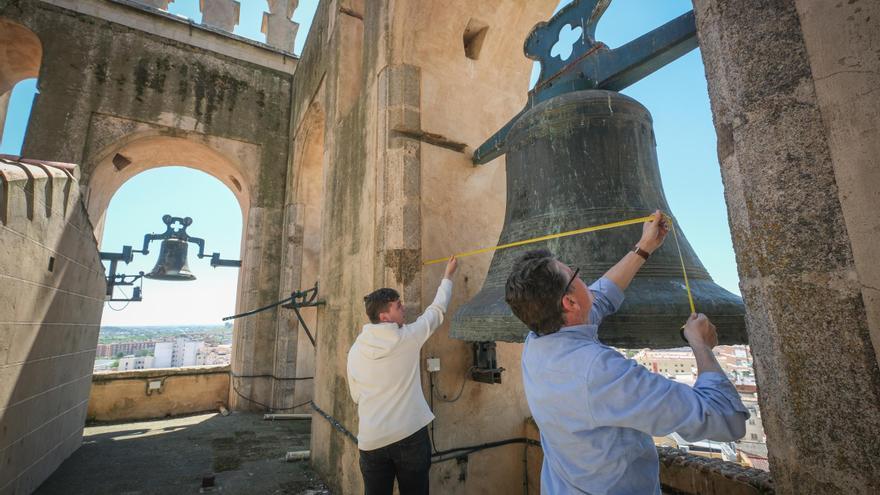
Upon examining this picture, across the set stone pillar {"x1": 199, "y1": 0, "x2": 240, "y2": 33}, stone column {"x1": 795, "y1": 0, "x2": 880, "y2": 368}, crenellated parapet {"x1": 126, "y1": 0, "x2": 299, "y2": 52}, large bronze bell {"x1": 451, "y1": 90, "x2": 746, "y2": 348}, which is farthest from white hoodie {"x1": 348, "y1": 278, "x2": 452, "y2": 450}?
stone pillar {"x1": 199, "y1": 0, "x2": 240, "y2": 33}

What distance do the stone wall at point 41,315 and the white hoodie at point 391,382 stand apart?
2466 millimetres

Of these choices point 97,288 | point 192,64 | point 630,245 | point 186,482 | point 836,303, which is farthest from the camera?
point 192,64

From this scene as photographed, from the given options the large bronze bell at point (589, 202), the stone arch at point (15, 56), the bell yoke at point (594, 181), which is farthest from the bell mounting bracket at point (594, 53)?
the stone arch at point (15, 56)

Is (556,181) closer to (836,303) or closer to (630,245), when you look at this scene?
(630,245)

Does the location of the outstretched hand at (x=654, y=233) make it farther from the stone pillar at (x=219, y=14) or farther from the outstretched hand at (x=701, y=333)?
the stone pillar at (x=219, y=14)

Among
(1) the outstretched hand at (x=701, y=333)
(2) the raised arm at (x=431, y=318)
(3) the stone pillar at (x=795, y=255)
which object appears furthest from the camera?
(2) the raised arm at (x=431, y=318)

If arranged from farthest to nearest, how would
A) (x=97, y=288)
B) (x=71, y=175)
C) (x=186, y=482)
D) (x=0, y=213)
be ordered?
(x=97, y=288), (x=186, y=482), (x=71, y=175), (x=0, y=213)

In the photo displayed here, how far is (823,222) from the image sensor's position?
2.45 feet

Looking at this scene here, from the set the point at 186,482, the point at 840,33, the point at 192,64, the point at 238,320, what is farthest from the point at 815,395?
the point at 192,64

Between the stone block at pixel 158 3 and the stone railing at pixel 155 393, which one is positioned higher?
the stone block at pixel 158 3

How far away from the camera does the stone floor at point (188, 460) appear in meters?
3.67

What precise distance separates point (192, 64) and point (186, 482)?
690 centimetres

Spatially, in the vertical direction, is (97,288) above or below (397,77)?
below

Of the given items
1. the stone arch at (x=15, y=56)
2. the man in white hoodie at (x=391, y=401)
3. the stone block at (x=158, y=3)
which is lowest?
the man in white hoodie at (x=391, y=401)
